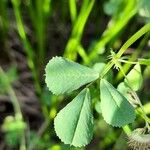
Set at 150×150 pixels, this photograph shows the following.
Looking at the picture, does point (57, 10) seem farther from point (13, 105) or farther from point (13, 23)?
point (13, 105)

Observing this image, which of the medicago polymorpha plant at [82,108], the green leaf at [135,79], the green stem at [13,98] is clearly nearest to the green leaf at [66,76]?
the medicago polymorpha plant at [82,108]

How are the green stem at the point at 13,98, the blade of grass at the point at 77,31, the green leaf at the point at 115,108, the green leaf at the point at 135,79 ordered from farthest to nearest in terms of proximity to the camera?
the green stem at the point at 13,98 < the blade of grass at the point at 77,31 < the green leaf at the point at 135,79 < the green leaf at the point at 115,108

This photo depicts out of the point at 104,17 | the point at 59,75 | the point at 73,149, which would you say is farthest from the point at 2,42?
the point at 59,75

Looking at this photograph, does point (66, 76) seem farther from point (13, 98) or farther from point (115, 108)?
point (13, 98)

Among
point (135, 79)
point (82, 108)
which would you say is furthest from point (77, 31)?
point (82, 108)

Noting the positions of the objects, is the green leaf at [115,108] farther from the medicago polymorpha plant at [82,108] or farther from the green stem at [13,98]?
the green stem at [13,98]
